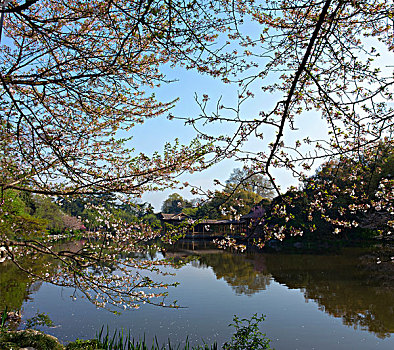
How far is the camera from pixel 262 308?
914 cm

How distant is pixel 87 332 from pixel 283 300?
237 inches

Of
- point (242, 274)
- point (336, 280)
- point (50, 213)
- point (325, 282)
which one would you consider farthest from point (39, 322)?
point (50, 213)

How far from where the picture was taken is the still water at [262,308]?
7094 mm

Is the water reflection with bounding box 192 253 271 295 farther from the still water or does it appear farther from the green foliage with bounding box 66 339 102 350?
the green foliage with bounding box 66 339 102 350

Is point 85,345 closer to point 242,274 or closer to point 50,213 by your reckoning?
point 242,274

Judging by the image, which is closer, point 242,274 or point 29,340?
point 29,340

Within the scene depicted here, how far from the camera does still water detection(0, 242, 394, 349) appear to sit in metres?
7.09

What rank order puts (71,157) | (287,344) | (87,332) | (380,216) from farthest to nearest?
(380,216), (87,332), (287,344), (71,157)

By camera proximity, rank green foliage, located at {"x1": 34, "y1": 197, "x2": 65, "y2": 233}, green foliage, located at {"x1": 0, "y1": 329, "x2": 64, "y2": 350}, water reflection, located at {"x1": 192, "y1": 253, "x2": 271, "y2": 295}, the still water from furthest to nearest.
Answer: green foliage, located at {"x1": 34, "y1": 197, "x2": 65, "y2": 233}
water reflection, located at {"x1": 192, "y1": 253, "x2": 271, "y2": 295}
the still water
green foliage, located at {"x1": 0, "y1": 329, "x2": 64, "y2": 350}

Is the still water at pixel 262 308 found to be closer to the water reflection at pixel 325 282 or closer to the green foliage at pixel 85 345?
the water reflection at pixel 325 282

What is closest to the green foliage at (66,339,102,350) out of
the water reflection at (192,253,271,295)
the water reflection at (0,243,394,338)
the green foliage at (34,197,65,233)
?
the water reflection at (0,243,394,338)

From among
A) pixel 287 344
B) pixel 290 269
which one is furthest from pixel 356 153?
pixel 290 269

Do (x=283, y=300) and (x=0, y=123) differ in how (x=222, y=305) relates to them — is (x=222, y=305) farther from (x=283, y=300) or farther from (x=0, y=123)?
(x=0, y=123)

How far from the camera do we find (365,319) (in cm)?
814
